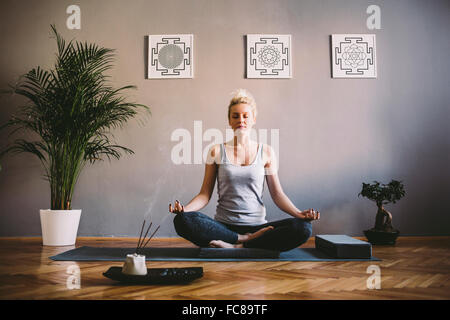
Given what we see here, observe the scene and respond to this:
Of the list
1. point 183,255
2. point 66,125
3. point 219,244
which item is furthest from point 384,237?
point 66,125

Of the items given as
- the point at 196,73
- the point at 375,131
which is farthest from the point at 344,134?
the point at 196,73

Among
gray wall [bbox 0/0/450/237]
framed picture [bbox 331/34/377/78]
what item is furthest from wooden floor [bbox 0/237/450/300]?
framed picture [bbox 331/34/377/78]

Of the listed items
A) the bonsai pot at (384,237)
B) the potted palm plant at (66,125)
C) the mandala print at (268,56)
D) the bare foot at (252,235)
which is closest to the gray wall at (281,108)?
the mandala print at (268,56)

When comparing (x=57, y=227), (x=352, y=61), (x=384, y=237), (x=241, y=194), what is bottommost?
(x=384, y=237)

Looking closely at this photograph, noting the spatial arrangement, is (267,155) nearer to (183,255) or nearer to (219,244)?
(219,244)

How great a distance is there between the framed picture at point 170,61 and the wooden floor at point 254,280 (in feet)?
5.91

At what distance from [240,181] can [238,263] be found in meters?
0.48

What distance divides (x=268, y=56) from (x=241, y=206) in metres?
1.69

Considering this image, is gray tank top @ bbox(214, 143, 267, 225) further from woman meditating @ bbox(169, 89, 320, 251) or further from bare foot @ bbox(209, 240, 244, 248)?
bare foot @ bbox(209, 240, 244, 248)

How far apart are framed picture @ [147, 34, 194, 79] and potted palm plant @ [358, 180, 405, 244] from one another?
1.86 metres

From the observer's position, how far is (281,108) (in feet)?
10.4

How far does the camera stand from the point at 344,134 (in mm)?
3152

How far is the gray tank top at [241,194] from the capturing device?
204cm
